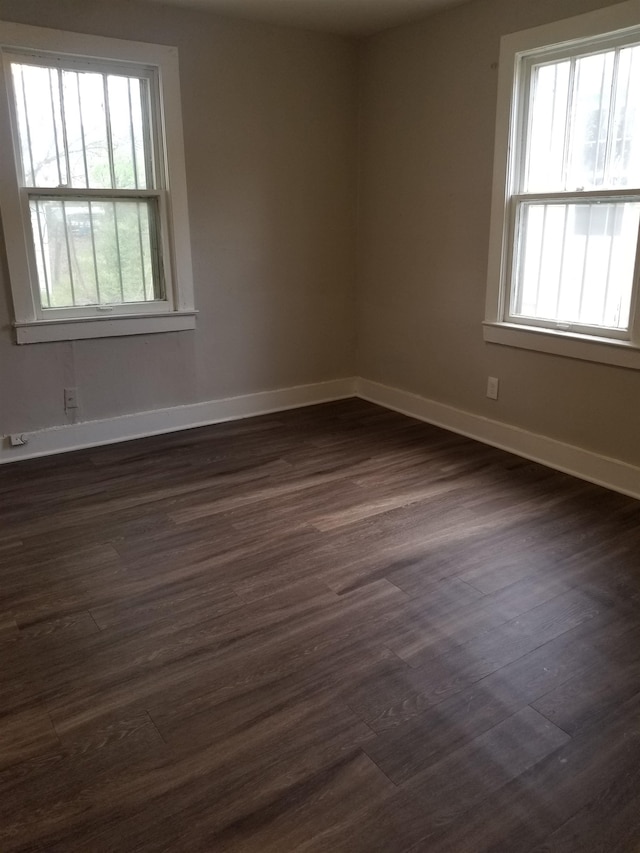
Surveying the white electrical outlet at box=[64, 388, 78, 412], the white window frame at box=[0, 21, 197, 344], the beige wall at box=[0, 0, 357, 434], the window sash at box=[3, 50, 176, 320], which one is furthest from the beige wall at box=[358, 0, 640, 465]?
the white electrical outlet at box=[64, 388, 78, 412]

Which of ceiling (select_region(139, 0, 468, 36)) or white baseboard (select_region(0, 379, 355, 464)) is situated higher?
ceiling (select_region(139, 0, 468, 36))

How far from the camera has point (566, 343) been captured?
11.2 ft

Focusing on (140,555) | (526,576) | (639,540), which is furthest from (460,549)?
(140,555)

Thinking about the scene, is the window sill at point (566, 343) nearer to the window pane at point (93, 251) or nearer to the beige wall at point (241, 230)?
the beige wall at point (241, 230)

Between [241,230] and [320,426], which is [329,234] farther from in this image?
[320,426]

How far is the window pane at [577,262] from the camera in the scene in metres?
3.15

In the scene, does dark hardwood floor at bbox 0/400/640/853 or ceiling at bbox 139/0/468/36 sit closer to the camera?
dark hardwood floor at bbox 0/400/640/853

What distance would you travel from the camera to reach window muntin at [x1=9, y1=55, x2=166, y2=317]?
11.5ft

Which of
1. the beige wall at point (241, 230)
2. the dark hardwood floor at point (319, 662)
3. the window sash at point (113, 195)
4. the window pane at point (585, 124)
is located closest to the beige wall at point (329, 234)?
the beige wall at point (241, 230)

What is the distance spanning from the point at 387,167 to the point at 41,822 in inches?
159

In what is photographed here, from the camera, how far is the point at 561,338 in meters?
3.43

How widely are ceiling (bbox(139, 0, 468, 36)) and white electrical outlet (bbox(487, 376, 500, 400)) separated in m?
2.06

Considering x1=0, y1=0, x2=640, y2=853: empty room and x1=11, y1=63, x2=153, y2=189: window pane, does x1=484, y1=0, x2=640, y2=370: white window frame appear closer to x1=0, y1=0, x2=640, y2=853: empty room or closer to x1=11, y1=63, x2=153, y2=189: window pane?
x1=0, y1=0, x2=640, y2=853: empty room

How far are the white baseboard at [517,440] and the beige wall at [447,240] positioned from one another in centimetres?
5
